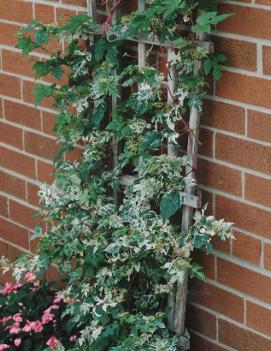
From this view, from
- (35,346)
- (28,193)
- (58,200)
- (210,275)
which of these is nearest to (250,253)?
(210,275)

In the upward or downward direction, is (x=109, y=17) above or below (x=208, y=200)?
above

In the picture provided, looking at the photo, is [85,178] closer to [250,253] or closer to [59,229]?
[59,229]

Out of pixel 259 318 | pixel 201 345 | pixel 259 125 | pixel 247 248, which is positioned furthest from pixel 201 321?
pixel 259 125

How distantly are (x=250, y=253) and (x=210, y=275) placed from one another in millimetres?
246

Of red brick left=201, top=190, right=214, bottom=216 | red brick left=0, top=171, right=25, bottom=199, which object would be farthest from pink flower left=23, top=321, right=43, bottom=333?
red brick left=201, top=190, right=214, bottom=216

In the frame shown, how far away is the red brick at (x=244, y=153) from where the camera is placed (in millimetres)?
3123

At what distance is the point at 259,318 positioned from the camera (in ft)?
10.8

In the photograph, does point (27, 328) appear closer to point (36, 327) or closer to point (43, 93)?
point (36, 327)

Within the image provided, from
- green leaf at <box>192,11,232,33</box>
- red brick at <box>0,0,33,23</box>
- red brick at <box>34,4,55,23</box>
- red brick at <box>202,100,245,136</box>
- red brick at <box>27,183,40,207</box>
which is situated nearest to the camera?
green leaf at <box>192,11,232,33</box>

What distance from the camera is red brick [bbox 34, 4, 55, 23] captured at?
388 centimetres

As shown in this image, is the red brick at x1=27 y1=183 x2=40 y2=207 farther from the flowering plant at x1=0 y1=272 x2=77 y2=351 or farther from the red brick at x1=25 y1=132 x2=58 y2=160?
the flowering plant at x1=0 y1=272 x2=77 y2=351

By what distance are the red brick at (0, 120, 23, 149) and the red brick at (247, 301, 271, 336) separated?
1.51 meters

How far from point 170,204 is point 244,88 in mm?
488

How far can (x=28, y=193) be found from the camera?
4316 millimetres
